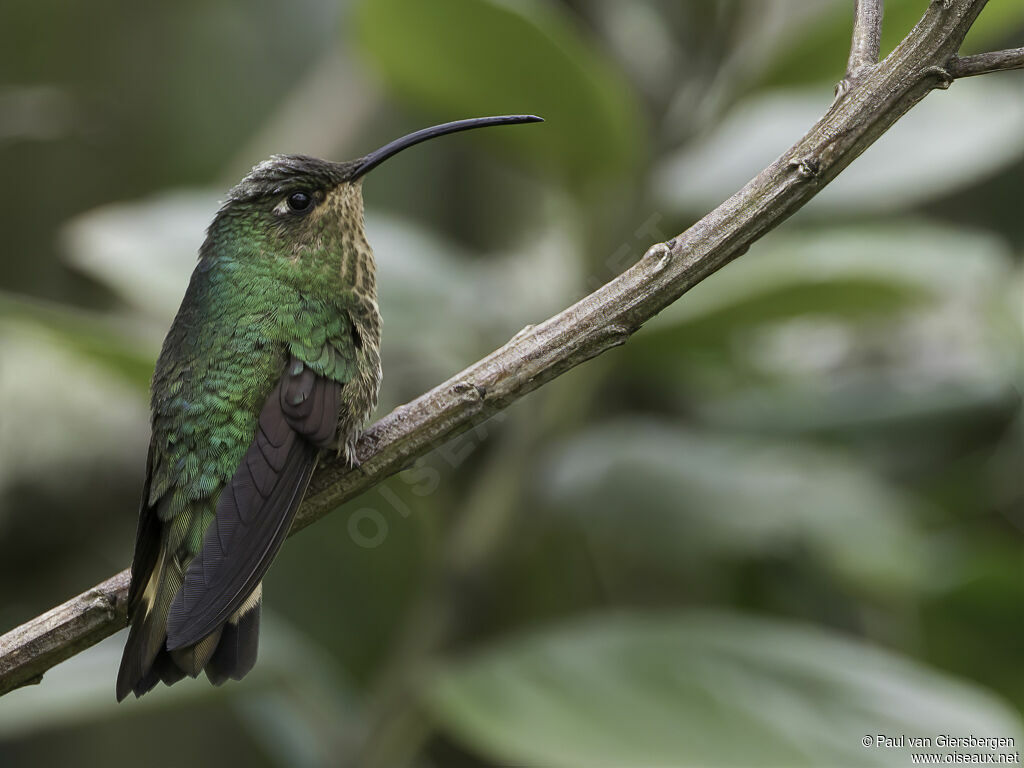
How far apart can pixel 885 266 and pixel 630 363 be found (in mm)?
522

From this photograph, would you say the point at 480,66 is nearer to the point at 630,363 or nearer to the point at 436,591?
the point at 630,363

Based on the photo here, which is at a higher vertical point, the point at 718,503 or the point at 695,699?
the point at 718,503

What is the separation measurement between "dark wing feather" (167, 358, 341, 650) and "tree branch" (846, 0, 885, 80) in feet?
2.23

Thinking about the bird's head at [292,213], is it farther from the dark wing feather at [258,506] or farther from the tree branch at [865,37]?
the tree branch at [865,37]

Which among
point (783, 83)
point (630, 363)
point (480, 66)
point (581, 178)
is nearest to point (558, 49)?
point (480, 66)

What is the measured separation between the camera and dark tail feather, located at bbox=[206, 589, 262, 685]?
3.90ft

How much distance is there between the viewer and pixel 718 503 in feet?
7.00

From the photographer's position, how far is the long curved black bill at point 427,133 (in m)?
1.20

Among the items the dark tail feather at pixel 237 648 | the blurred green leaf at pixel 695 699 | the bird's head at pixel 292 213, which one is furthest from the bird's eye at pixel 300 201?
the blurred green leaf at pixel 695 699

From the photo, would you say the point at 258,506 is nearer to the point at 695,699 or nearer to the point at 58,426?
the point at 695,699

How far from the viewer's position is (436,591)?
7.18ft

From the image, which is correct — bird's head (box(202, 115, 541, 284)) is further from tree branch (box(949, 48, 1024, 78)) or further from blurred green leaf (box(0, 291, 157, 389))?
tree branch (box(949, 48, 1024, 78))

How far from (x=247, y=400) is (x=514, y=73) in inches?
32.8

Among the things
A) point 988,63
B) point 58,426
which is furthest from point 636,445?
point 58,426
